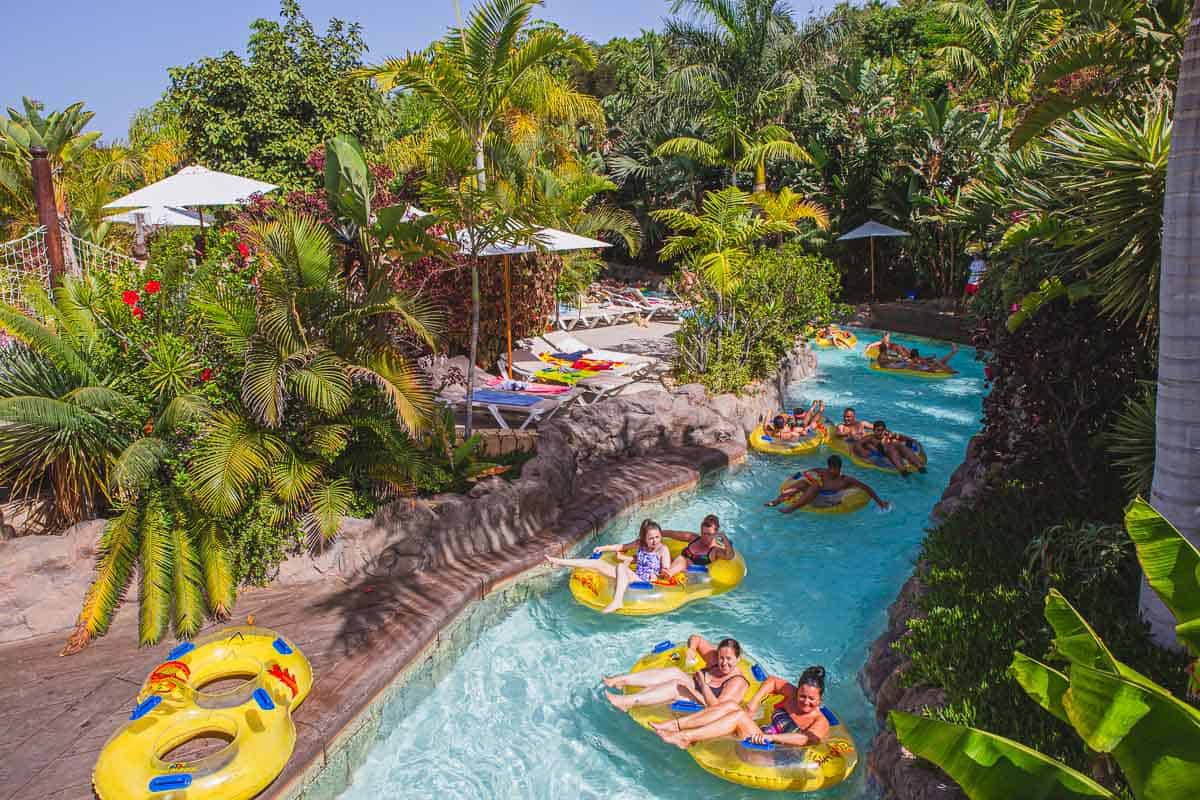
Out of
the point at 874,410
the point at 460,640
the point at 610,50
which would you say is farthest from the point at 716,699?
the point at 610,50

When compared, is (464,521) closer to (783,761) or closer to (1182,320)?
Answer: (783,761)

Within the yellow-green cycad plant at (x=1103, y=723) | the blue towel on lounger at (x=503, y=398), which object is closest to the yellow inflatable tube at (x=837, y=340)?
the blue towel on lounger at (x=503, y=398)

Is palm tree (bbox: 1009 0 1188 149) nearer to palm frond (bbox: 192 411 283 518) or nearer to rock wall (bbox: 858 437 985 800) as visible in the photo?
rock wall (bbox: 858 437 985 800)

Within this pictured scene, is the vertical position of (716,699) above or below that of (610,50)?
below

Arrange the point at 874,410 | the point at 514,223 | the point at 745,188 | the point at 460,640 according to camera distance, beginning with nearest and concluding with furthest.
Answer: the point at 460,640 → the point at 514,223 → the point at 874,410 → the point at 745,188

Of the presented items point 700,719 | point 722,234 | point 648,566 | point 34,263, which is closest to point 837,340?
point 722,234

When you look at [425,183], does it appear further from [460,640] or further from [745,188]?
[745,188]

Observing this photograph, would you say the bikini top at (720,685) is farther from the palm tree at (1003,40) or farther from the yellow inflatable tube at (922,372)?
the palm tree at (1003,40)
